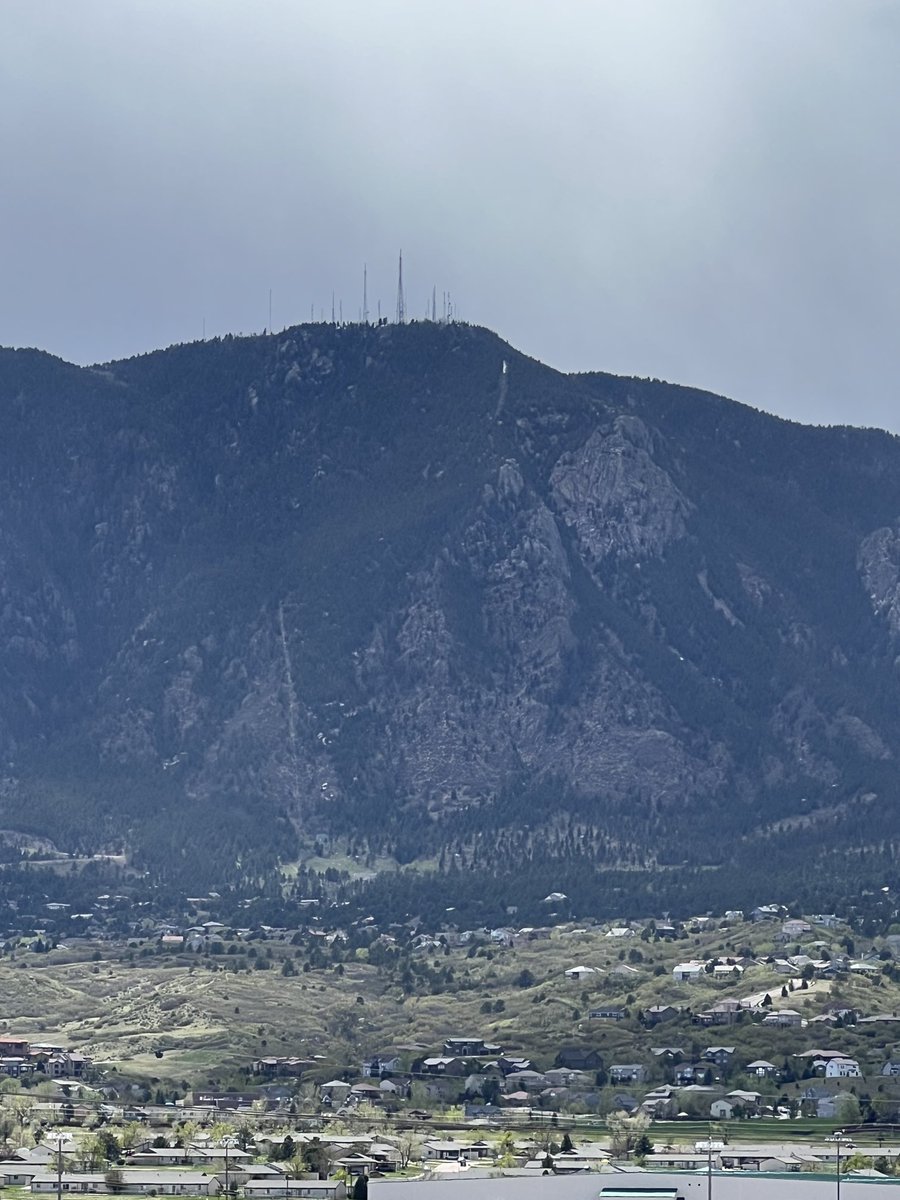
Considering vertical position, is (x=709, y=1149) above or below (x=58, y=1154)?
below

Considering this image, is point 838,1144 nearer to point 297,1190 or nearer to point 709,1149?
point 709,1149

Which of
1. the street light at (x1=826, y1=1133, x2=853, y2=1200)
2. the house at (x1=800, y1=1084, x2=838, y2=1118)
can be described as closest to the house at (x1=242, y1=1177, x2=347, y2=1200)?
the street light at (x1=826, y1=1133, x2=853, y2=1200)

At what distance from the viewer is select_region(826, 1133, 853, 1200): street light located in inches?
5655

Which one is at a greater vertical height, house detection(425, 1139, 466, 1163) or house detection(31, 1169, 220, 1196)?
house detection(425, 1139, 466, 1163)

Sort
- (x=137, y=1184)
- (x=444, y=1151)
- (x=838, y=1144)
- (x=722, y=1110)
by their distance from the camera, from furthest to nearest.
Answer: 1. (x=722, y=1110)
2. (x=444, y=1151)
3. (x=838, y=1144)
4. (x=137, y=1184)

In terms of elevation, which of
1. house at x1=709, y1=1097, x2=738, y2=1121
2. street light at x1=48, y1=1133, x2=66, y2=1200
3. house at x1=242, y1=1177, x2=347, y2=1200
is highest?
house at x1=709, y1=1097, x2=738, y2=1121

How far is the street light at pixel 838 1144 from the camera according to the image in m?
144

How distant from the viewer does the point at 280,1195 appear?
15288cm

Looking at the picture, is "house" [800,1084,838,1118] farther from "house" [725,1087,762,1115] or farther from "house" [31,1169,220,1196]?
"house" [31,1169,220,1196]

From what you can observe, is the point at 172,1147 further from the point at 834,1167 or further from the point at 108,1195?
the point at 834,1167

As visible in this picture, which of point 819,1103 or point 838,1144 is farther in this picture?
point 819,1103

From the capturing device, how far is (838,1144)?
16912 centimetres

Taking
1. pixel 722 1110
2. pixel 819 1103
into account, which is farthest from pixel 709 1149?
pixel 819 1103

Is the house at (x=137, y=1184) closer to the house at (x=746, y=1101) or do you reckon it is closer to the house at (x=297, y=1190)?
the house at (x=297, y=1190)
